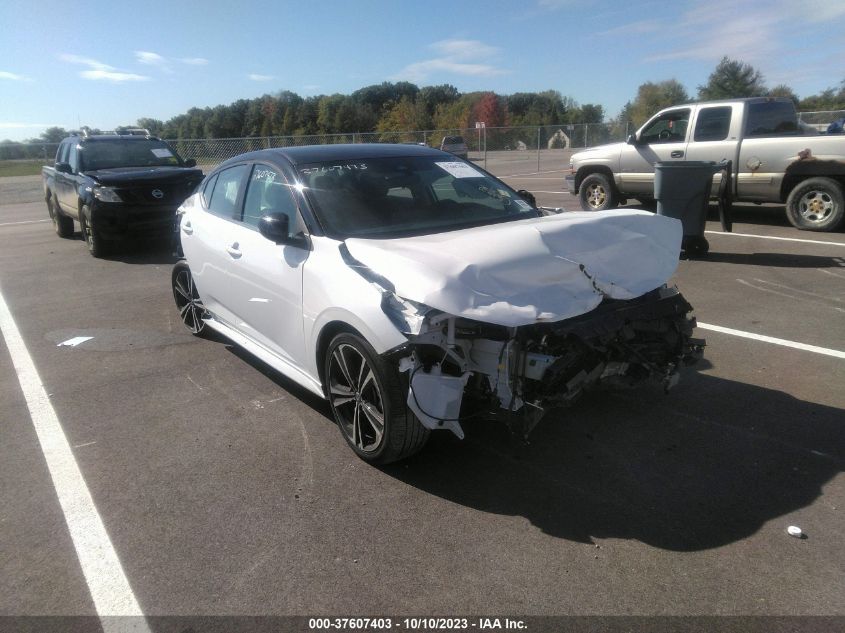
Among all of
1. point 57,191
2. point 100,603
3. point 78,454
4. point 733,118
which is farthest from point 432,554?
point 57,191

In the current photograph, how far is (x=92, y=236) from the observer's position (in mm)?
10297

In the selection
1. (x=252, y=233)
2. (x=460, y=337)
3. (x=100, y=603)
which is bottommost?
(x=100, y=603)

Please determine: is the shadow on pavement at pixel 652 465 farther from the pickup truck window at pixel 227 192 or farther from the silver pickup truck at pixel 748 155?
the silver pickup truck at pixel 748 155

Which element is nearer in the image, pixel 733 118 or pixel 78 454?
pixel 78 454

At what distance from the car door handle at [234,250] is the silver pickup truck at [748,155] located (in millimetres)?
8807

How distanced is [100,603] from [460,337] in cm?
198

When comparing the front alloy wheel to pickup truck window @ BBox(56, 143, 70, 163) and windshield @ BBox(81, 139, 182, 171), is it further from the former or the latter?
pickup truck window @ BBox(56, 143, 70, 163)

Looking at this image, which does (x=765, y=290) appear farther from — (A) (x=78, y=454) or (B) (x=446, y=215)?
(A) (x=78, y=454)

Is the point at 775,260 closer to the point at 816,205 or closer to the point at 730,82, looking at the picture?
the point at 816,205

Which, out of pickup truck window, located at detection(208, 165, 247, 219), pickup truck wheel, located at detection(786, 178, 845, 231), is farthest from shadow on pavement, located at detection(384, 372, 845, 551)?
pickup truck wheel, located at detection(786, 178, 845, 231)

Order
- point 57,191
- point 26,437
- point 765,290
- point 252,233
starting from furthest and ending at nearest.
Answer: point 57,191
point 765,290
point 252,233
point 26,437

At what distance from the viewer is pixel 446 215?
169 inches

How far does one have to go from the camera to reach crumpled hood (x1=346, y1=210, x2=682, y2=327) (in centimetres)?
303

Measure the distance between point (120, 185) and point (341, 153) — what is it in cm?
676
